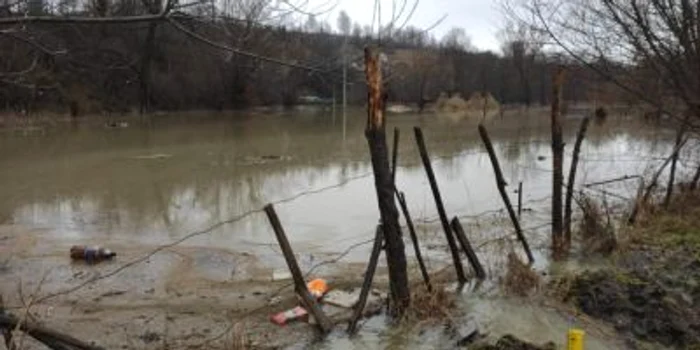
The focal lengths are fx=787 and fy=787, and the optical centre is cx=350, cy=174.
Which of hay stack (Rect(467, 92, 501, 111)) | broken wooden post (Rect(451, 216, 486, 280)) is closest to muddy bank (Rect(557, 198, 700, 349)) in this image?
broken wooden post (Rect(451, 216, 486, 280))

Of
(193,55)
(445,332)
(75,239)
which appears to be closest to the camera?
(445,332)

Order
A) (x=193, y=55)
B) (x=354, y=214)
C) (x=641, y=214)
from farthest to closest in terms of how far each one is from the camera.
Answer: (x=193, y=55), (x=354, y=214), (x=641, y=214)

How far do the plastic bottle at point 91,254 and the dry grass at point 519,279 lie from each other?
469 cm

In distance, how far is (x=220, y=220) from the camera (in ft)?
40.1

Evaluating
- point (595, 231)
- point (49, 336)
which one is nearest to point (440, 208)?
point (595, 231)

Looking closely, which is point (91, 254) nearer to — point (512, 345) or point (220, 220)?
point (220, 220)

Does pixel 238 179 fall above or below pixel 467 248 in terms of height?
below

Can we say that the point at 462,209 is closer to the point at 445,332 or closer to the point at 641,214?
the point at 641,214

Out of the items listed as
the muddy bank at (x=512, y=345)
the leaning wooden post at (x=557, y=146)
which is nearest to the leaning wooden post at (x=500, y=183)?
the leaning wooden post at (x=557, y=146)

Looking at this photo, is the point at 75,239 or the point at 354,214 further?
the point at 354,214

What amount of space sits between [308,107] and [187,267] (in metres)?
A: 55.5

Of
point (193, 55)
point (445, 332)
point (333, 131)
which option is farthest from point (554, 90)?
point (193, 55)

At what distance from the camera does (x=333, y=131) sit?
111 ft

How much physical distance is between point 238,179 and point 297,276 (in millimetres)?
11287
